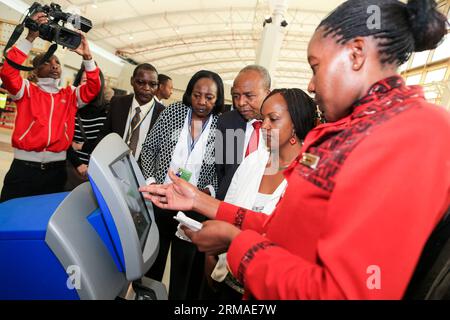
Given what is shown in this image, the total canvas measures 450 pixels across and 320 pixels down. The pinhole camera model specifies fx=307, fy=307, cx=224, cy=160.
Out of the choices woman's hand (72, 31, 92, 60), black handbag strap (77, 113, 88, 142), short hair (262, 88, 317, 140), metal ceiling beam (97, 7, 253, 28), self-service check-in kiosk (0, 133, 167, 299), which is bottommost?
self-service check-in kiosk (0, 133, 167, 299)

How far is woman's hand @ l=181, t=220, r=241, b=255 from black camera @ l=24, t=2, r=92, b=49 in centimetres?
179

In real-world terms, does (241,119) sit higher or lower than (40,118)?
higher

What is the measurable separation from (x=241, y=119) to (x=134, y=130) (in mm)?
1037

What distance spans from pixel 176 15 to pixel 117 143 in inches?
511

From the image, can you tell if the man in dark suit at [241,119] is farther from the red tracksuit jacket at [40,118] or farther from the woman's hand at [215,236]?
the woman's hand at [215,236]

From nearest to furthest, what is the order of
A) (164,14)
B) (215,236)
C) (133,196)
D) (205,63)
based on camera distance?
(215,236) → (133,196) → (164,14) → (205,63)

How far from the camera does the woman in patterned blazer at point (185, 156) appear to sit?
2.01m

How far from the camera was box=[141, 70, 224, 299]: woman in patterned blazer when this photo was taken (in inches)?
79.3

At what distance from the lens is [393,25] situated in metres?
0.67

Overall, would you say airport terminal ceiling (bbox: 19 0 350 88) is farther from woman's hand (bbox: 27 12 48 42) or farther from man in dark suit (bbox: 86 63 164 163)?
woman's hand (bbox: 27 12 48 42)

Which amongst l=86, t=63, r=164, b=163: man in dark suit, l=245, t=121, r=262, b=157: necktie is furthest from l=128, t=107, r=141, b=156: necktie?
l=245, t=121, r=262, b=157: necktie

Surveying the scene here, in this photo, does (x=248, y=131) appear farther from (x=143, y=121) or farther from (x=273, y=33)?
(x=273, y=33)

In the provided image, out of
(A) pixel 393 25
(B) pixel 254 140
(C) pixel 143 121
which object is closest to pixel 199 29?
(C) pixel 143 121
